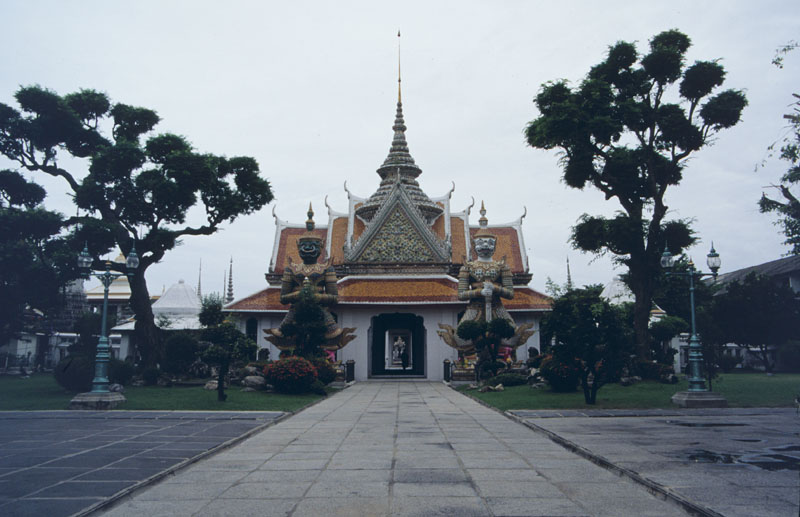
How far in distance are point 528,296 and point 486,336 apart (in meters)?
8.61

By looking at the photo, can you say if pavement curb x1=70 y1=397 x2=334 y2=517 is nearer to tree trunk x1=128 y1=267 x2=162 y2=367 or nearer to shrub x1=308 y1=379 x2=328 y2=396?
shrub x1=308 y1=379 x2=328 y2=396

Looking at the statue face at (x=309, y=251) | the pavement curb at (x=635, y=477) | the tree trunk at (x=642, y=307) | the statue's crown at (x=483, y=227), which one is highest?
the statue's crown at (x=483, y=227)

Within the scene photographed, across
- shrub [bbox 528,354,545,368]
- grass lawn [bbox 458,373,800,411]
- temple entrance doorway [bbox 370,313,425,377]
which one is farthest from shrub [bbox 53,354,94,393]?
shrub [bbox 528,354,545,368]

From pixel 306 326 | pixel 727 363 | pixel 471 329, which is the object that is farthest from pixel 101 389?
pixel 727 363

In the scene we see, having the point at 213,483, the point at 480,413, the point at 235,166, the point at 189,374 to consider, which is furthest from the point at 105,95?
Answer: the point at 213,483

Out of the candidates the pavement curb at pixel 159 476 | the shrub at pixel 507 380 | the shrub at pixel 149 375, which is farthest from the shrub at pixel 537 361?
the shrub at pixel 149 375

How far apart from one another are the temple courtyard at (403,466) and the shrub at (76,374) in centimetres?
600

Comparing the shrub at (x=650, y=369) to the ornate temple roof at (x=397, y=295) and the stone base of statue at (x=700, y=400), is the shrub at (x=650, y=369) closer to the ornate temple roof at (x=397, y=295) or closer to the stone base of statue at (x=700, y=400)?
the ornate temple roof at (x=397, y=295)

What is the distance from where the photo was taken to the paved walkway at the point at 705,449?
523cm

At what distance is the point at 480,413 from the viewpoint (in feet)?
42.6

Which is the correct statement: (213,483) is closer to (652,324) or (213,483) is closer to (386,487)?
(386,487)

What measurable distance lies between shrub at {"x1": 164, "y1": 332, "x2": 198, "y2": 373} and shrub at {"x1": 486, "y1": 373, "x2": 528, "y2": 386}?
1207 centimetres

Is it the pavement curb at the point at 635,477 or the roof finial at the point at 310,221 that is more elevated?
the roof finial at the point at 310,221

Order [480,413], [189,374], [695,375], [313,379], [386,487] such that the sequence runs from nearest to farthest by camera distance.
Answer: [386,487], [480,413], [695,375], [313,379], [189,374]
